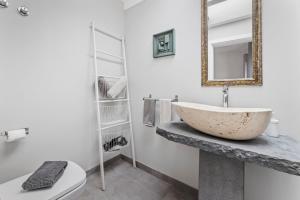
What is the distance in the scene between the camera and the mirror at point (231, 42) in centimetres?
110

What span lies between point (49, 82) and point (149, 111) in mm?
1052

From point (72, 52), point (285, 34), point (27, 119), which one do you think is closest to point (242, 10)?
point (285, 34)

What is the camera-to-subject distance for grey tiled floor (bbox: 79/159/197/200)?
1449 millimetres

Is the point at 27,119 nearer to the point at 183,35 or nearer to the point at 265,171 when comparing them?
the point at 183,35

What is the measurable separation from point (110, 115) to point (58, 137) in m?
0.63

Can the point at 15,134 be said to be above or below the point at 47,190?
above

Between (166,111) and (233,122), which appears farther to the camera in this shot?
(166,111)

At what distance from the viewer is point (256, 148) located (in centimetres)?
79

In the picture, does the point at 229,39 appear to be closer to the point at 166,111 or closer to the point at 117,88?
the point at 166,111

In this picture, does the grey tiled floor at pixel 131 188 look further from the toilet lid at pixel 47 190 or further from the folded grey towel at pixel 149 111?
the folded grey towel at pixel 149 111

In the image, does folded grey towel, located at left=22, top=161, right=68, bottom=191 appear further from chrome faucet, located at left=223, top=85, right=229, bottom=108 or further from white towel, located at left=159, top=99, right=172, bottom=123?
chrome faucet, located at left=223, top=85, right=229, bottom=108

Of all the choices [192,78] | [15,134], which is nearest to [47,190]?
[15,134]

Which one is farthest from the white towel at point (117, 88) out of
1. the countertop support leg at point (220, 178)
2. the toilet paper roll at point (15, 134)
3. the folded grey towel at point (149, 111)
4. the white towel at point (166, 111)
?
the countertop support leg at point (220, 178)

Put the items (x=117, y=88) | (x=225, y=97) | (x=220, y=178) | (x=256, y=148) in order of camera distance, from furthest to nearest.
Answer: (x=117, y=88) → (x=225, y=97) → (x=220, y=178) → (x=256, y=148)
